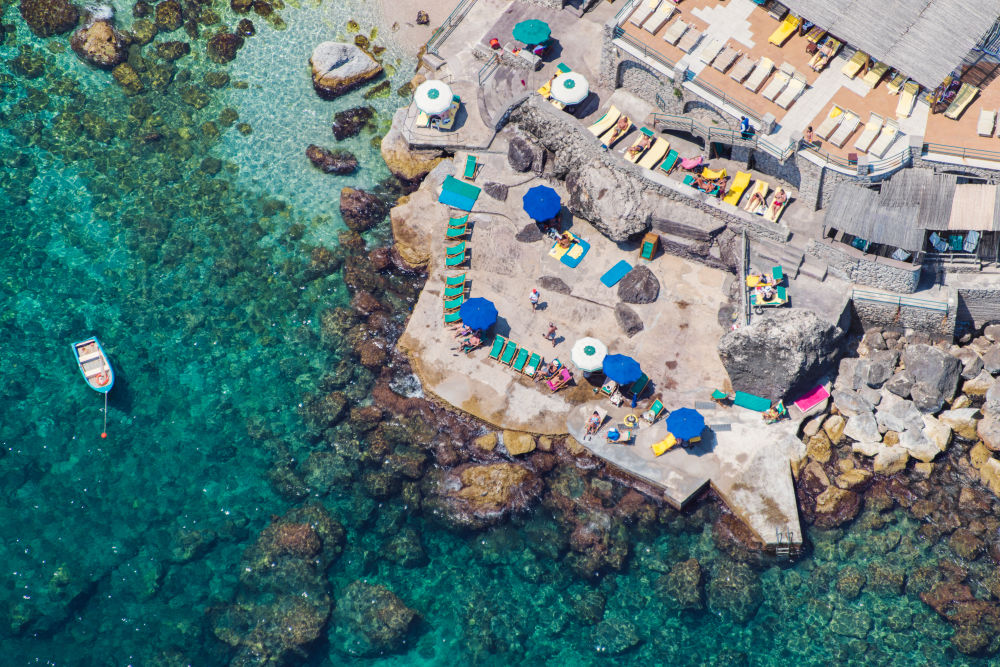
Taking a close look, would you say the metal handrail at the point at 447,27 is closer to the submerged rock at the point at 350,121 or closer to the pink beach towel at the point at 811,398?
the submerged rock at the point at 350,121

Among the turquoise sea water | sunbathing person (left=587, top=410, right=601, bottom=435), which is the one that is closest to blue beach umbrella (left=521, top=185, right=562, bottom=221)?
the turquoise sea water

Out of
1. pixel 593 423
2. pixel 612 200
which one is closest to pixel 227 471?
pixel 593 423

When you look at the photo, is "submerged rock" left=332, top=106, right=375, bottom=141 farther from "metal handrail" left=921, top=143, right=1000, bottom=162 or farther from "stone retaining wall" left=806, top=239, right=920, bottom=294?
"metal handrail" left=921, top=143, right=1000, bottom=162

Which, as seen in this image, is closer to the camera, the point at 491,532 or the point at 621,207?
the point at 491,532

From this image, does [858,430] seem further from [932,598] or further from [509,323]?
[509,323]

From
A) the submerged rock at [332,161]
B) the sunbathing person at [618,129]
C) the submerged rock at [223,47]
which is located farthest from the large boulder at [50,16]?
the sunbathing person at [618,129]

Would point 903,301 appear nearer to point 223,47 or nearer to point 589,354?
point 589,354

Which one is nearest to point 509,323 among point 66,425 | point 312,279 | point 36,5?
point 312,279

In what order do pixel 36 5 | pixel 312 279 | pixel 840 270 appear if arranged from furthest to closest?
pixel 36 5 → pixel 312 279 → pixel 840 270
